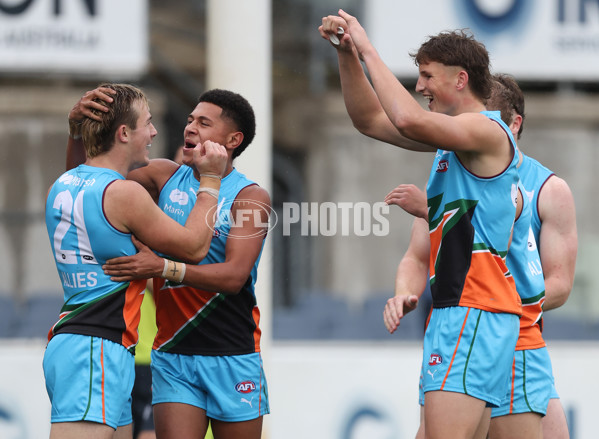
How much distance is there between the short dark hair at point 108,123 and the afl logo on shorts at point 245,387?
44.4 inches

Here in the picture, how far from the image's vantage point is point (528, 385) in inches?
146

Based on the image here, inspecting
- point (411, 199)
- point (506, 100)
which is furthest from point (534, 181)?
point (411, 199)

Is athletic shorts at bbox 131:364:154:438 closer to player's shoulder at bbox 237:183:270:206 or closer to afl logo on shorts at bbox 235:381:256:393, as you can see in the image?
afl logo on shorts at bbox 235:381:256:393

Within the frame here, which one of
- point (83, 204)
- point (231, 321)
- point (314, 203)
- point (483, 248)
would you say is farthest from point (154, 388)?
point (314, 203)

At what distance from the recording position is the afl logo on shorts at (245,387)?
148 inches

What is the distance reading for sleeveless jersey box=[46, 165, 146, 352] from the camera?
3.26m

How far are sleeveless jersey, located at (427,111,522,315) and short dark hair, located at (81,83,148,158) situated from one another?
1251 mm

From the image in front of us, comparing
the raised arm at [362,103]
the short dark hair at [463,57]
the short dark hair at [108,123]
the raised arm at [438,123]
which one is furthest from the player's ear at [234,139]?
the short dark hair at [463,57]

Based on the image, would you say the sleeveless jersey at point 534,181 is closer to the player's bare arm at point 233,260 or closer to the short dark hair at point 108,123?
the player's bare arm at point 233,260

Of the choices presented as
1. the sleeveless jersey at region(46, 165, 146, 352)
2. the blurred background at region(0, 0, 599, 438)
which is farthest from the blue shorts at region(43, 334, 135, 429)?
the blurred background at region(0, 0, 599, 438)

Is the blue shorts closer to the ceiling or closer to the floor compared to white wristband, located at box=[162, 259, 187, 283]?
closer to the floor

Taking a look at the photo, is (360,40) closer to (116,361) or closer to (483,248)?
(483,248)

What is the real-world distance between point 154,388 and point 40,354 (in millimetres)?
2903

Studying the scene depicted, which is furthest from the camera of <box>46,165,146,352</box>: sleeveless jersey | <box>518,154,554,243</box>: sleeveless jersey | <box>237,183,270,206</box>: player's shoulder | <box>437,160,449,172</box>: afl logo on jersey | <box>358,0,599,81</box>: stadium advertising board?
<box>358,0,599,81</box>: stadium advertising board
